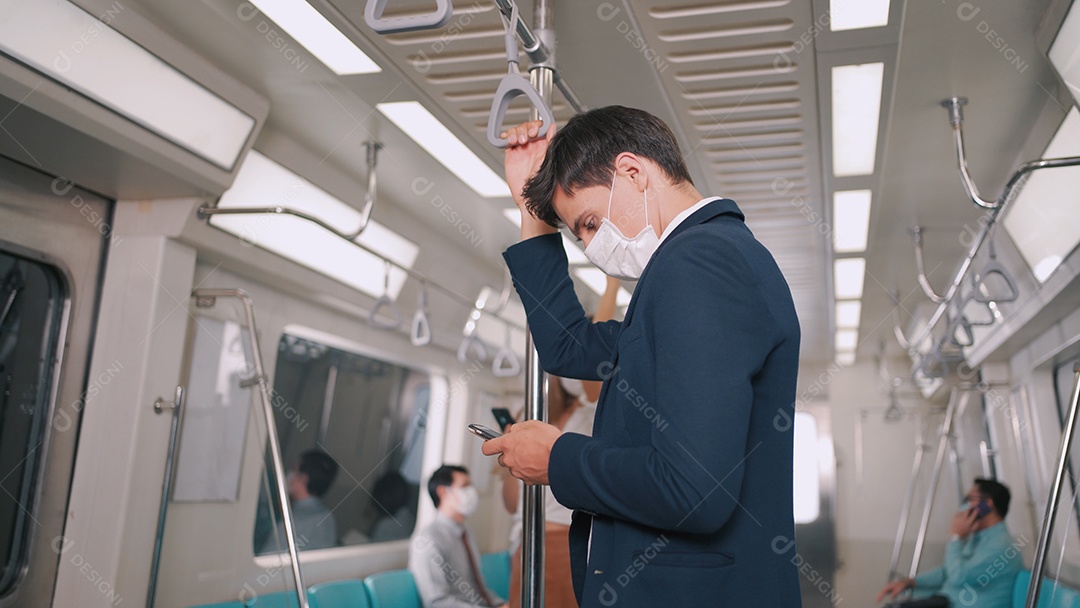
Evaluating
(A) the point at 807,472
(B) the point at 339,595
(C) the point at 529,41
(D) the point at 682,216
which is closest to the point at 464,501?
(B) the point at 339,595

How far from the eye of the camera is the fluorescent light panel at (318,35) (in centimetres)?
220

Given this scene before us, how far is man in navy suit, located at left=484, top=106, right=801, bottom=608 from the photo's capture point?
3.04ft

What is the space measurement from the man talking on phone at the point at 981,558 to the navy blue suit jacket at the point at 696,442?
14.2 feet

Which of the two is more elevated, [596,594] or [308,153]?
[308,153]

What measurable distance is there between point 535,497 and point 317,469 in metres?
3.27

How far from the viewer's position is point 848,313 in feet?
19.6

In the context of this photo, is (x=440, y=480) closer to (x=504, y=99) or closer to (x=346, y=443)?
(x=346, y=443)

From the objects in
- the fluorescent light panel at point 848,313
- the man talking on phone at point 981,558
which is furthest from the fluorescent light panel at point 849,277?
the man talking on phone at point 981,558

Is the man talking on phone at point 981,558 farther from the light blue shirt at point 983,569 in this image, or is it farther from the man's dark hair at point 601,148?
the man's dark hair at point 601,148

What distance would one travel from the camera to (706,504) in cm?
92

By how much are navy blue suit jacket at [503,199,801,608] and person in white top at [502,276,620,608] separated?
1138 millimetres

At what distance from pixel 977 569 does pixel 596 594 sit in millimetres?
4568

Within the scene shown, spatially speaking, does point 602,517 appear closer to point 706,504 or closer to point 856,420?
point 706,504

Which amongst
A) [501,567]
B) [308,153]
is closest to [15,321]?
[308,153]
